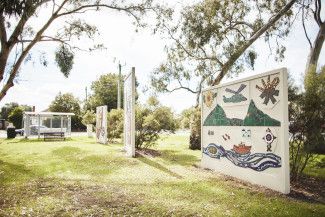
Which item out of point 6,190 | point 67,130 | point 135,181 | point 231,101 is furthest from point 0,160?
point 67,130

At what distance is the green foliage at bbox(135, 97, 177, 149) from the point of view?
16.8 metres

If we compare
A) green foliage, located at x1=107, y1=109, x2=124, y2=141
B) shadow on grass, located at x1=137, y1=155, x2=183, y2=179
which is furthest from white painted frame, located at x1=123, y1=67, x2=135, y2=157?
green foliage, located at x1=107, y1=109, x2=124, y2=141

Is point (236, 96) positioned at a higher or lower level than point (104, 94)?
lower

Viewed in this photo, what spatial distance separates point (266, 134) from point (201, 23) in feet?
39.6

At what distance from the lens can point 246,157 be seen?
365 inches

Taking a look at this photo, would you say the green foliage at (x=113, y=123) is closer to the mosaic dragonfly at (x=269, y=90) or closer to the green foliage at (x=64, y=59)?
the green foliage at (x=64, y=59)

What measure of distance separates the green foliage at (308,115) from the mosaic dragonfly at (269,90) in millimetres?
1124

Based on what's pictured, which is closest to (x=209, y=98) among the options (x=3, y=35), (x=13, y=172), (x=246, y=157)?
(x=246, y=157)

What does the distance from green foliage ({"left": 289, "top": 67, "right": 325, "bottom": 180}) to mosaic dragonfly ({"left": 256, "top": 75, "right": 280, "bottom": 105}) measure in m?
1.12

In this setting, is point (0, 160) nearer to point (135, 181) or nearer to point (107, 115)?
point (135, 181)

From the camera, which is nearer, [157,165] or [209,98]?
[209,98]

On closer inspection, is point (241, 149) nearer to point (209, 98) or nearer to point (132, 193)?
point (209, 98)

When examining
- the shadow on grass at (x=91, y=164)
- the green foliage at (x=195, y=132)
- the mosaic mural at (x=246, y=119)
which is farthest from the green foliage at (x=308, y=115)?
the green foliage at (x=195, y=132)

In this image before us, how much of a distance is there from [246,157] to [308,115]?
206 centimetres
